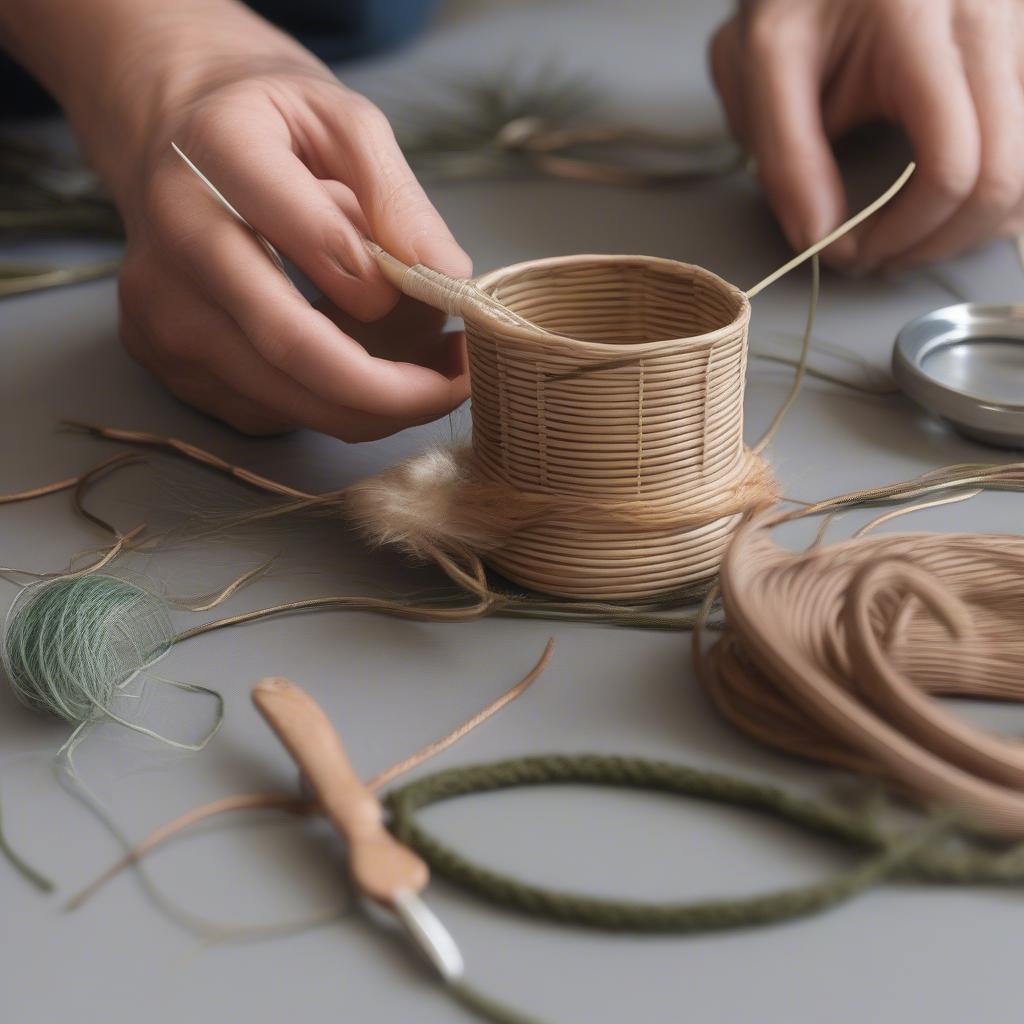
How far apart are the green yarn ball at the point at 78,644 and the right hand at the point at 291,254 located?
0.17 meters

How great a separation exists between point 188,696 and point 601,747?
23 cm

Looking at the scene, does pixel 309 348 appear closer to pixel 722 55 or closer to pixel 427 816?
pixel 427 816

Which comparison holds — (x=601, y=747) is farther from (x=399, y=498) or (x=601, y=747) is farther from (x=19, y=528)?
(x=19, y=528)

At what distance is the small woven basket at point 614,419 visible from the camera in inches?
27.3

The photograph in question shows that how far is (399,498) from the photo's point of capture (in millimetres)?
775

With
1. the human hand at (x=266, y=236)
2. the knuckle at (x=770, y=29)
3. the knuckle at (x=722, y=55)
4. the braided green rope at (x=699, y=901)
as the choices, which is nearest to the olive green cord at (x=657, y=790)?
the braided green rope at (x=699, y=901)

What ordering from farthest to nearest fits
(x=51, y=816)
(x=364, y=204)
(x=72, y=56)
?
1. (x=72, y=56)
2. (x=364, y=204)
3. (x=51, y=816)

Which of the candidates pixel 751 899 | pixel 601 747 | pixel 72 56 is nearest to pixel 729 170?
pixel 72 56

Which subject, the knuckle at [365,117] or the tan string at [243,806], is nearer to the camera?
the tan string at [243,806]

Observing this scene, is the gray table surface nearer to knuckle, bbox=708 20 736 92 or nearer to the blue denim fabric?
knuckle, bbox=708 20 736 92

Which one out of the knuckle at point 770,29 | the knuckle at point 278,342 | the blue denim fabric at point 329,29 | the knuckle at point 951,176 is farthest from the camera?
the blue denim fabric at point 329,29

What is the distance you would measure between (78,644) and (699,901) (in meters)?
0.35

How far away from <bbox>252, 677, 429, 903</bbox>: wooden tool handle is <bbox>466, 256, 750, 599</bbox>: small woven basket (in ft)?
0.58

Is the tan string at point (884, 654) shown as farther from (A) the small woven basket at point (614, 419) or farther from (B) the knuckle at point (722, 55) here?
(B) the knuckle at point (722, 55)
